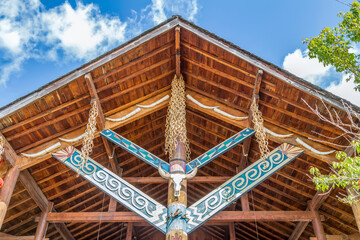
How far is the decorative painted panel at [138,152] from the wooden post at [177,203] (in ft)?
0.80

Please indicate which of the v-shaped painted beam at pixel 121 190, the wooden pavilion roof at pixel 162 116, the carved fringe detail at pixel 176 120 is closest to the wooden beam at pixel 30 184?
the wooden pavilion roof at pixel 162 116

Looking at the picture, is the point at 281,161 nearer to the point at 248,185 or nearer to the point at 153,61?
the point at 248,185

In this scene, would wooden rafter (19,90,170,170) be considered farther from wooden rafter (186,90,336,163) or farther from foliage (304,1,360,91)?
foliage (304,1,360,91)

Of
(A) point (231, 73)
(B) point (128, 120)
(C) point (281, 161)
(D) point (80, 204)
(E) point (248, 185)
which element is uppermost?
(A) point (231, 73)

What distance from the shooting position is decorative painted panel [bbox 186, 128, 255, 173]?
632 cm

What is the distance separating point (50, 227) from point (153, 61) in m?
5.82

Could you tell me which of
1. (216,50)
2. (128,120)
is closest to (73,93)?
(128,120)

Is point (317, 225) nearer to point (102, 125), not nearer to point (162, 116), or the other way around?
point (162, 116)

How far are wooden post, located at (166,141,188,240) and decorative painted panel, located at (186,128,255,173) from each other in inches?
8.8

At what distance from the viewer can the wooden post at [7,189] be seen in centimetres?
558

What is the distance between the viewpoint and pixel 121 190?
5.96 meters

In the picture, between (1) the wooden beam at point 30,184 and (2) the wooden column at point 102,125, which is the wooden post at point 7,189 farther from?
(2) the wooden column at point 102,125

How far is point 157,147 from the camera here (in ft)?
29.9

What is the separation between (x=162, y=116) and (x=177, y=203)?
319 cm
